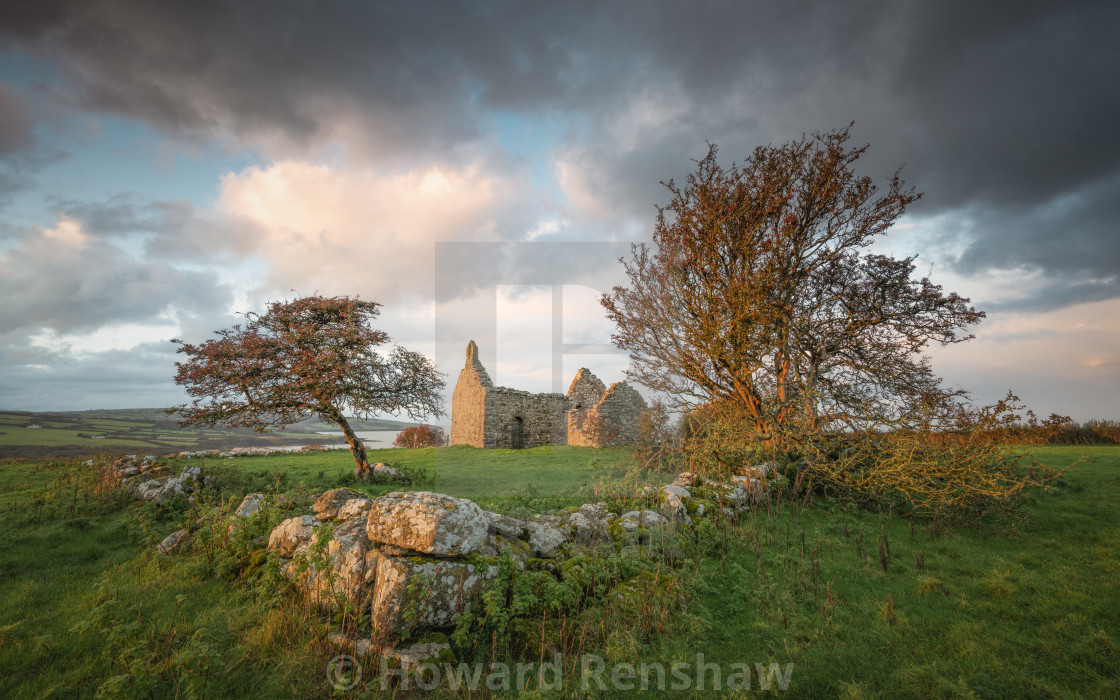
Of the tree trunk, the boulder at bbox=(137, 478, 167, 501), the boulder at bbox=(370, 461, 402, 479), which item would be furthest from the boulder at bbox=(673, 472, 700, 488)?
the boulder at bbox=(137, 478, 167, 501)

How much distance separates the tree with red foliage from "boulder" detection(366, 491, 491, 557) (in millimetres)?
27023

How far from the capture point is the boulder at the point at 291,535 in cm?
532

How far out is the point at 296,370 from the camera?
11078 millimetres

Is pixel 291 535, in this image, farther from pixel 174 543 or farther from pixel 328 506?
pixel 174 543

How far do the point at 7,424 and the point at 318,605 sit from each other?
34201 millimetres

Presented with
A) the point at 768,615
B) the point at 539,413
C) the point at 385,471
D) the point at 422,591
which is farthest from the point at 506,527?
the point at 539,413

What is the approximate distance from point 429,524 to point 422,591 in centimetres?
66

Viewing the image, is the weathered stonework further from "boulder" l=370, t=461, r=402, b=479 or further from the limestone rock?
the limestone rock

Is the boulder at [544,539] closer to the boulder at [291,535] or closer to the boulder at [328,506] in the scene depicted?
the boulder at [328,506]

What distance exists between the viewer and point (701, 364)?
1014cm

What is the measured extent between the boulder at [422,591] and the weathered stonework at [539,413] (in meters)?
17.5

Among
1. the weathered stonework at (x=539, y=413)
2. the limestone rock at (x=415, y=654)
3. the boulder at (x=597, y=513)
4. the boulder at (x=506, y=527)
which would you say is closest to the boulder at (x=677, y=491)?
the boulder at (x=597, y=513)

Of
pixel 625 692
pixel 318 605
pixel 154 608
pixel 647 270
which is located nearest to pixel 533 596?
pixel 625 692

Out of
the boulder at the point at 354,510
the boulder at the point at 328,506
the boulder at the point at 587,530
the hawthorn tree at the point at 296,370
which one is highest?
the hawthorn tree at the point at 296,370
